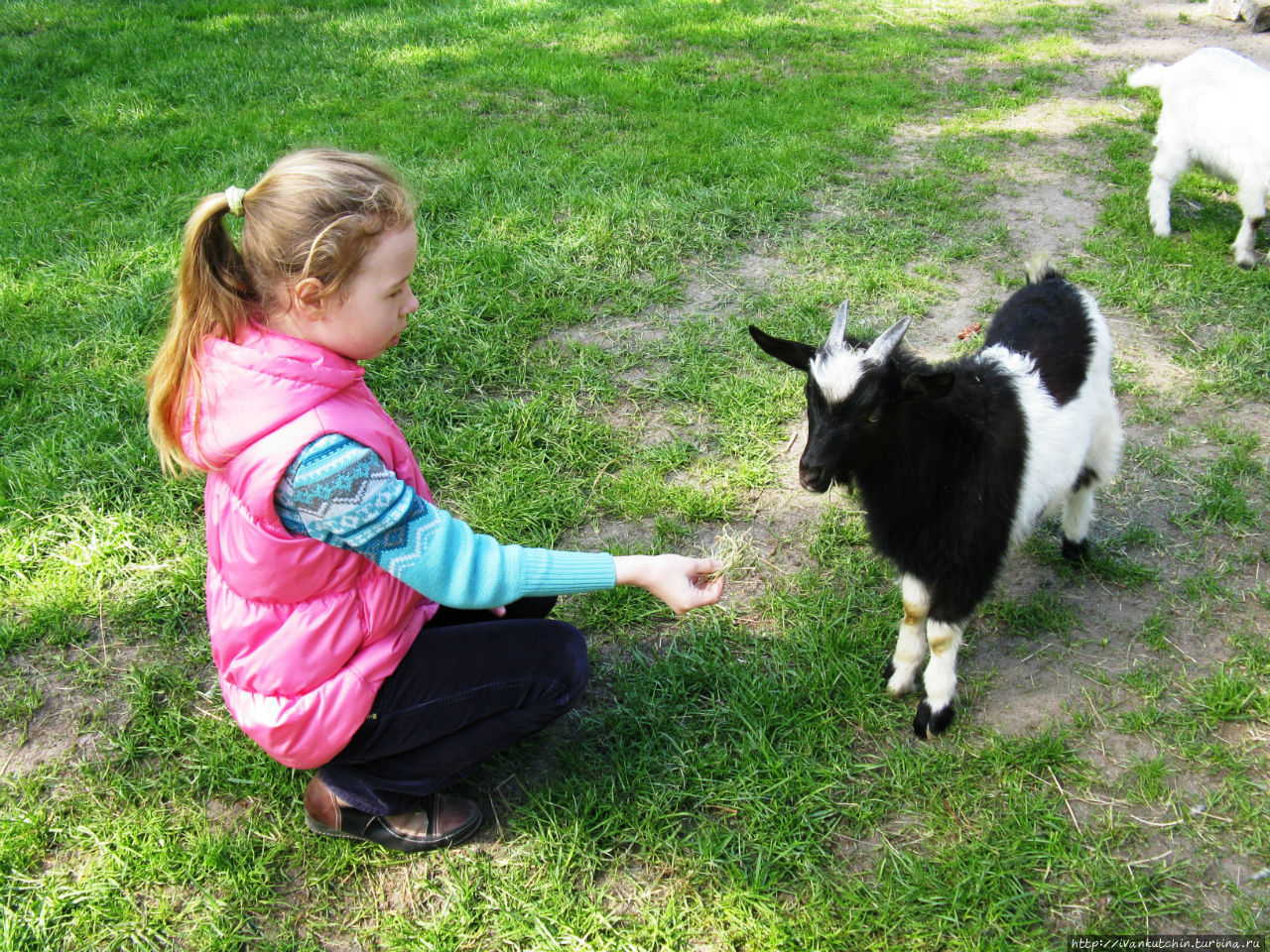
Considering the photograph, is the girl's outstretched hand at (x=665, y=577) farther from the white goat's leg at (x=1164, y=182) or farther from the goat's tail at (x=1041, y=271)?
the white goat's leg at (x=1164, y=182)

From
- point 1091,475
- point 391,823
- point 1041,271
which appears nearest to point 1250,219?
point 1041,271

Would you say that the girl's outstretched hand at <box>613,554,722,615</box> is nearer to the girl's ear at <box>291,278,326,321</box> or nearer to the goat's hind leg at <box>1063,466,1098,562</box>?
the girl's ear at <box>291,278,326,321</box>

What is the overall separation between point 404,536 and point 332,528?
0.14 metres

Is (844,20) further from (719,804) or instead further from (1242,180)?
(719,804)

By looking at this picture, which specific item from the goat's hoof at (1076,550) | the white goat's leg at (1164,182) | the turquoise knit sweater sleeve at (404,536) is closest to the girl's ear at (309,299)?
the turquoise knit sweater sleeve at (404,536)

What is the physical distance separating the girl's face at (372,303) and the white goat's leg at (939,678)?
1.62 m

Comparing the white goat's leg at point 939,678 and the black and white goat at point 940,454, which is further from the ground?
the black and white goat at point 940,454

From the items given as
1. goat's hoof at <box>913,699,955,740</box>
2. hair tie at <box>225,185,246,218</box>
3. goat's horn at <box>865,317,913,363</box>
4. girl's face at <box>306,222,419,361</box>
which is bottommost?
goat's hoof at <box>913,699,955,740</box>

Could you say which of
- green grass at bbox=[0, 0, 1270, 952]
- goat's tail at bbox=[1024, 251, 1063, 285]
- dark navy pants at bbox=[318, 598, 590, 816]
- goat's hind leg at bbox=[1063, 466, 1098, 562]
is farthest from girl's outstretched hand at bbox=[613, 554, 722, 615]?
goat's tail at bbox=[1024, 251, 1063, 285]

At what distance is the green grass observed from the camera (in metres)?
2.10

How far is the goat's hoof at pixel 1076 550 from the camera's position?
118 inches

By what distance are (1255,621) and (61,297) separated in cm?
503

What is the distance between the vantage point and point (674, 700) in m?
2.56

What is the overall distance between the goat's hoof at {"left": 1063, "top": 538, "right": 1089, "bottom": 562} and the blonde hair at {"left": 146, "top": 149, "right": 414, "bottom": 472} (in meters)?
2.36
